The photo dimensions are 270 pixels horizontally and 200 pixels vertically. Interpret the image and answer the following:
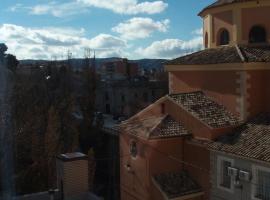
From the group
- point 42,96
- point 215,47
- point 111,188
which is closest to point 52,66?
point 42,96

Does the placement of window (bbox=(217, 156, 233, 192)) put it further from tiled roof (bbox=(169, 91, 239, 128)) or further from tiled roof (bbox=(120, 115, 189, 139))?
tiled roof (bbox=(120, 115, 189, 139))

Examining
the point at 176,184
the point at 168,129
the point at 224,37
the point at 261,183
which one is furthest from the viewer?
the point at 224,37

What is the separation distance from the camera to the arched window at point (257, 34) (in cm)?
1397

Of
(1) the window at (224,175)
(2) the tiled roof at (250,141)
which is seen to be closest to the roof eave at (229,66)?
(2) the tiled roof at (250,141)

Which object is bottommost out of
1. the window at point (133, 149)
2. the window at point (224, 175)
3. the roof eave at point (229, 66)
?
the window at point (224, 175)

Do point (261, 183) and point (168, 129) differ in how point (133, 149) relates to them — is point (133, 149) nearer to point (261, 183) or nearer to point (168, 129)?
point (168, 129)

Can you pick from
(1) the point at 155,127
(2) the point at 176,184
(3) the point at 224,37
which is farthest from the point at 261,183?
(3) the point at 224,37

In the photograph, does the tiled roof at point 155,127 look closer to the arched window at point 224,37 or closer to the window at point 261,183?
the window at point 261,183

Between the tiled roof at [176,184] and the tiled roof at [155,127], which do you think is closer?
the tiled roof at [176,184]

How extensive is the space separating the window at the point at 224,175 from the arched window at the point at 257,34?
177 inches

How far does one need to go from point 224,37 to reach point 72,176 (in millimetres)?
7496

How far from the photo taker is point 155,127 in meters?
12.9

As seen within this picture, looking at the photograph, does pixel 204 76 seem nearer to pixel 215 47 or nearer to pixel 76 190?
pixel 215 47

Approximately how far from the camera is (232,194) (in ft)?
38.0
